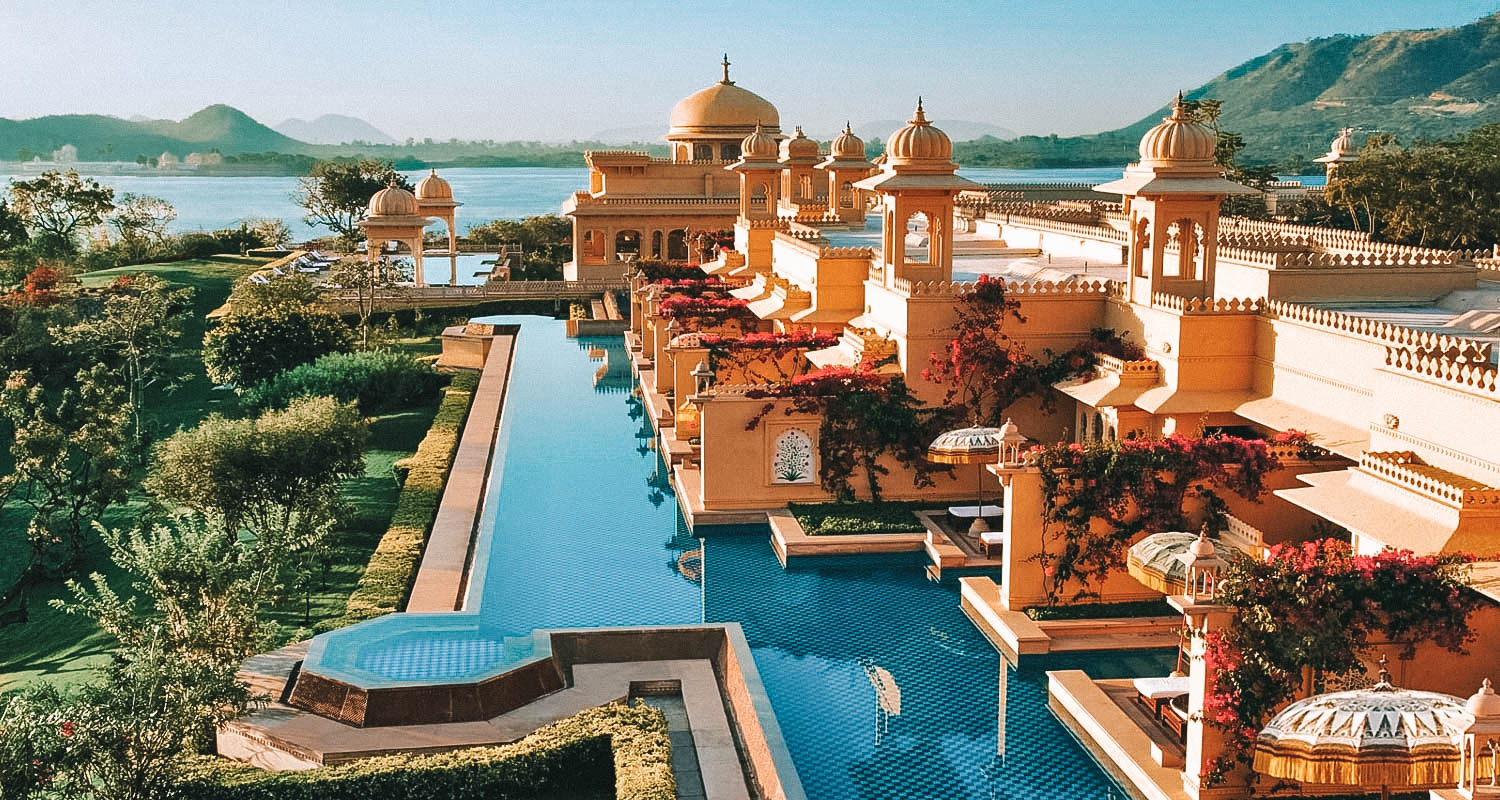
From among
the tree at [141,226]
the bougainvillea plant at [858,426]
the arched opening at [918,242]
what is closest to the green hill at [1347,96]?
the tree at [141,226]

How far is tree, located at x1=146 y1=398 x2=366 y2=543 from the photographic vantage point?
14055 mm

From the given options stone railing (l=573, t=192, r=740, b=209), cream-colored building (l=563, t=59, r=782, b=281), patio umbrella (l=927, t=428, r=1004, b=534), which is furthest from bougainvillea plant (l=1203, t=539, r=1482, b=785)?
stone railing (l=573, t=192, r=740, b=209)

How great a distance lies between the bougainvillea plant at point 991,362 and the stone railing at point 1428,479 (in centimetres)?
539

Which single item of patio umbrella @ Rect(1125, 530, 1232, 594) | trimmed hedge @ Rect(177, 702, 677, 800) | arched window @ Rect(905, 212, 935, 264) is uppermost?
arched window @ Rect(905, 212, 935, 264)

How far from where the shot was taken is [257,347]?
25156 mm

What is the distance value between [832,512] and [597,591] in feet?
11.8

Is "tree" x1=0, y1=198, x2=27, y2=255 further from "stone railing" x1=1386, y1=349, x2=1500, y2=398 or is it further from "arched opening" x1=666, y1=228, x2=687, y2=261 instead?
"stone railing" x1=1386, y1=349, x2=1500, y2=398

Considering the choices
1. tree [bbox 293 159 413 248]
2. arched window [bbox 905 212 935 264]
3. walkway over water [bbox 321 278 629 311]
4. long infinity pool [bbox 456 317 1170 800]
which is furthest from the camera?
tree [bbox 293 159 413 248]

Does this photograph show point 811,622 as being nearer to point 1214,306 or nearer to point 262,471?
point 1214,306

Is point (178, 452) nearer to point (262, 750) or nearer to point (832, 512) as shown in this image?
point (262, 750)

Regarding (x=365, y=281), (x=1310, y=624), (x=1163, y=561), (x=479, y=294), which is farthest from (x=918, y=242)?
(x=1310, y=624)

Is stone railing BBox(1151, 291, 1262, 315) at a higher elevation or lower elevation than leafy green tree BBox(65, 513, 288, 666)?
higher

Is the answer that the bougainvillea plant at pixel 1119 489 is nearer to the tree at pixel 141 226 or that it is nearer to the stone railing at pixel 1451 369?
the stone railing at pixel 1451 369

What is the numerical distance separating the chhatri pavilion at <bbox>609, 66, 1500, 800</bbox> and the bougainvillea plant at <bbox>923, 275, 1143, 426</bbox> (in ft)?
0.52
